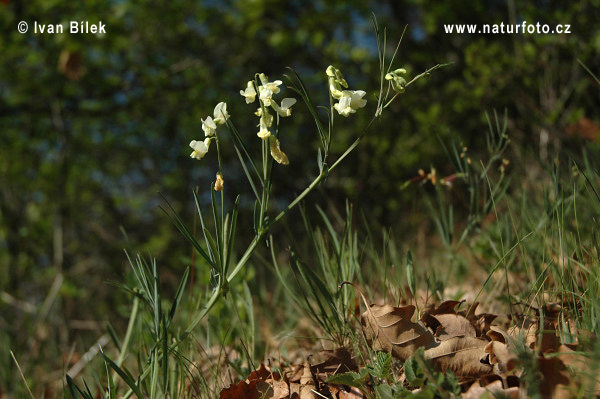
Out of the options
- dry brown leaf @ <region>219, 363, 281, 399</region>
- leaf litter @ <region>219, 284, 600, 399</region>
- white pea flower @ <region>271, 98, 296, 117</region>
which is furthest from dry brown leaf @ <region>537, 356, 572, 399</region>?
white pea flower @ <region>271, 98, 296, 117</region>

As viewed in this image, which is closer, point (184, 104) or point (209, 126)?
point (209, 126)

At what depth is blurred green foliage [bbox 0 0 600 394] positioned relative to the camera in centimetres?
401

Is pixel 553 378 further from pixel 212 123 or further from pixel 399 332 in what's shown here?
pixel 212 123

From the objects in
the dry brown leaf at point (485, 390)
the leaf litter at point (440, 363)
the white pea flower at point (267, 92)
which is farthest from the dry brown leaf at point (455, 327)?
the white pea flower at point (267, 92)

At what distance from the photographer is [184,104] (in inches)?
220

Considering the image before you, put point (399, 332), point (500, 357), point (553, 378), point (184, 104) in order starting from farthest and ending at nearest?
point (184, 104) < point (399, 332) < point (500, 357) < point (553, 378)

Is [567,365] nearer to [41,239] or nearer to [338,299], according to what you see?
[338,299]

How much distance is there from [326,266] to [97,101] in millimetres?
4376

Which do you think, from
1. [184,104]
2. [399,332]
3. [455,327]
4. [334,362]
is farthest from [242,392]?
[184,104]

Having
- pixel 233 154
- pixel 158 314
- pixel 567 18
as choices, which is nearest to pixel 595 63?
pixel 567 18

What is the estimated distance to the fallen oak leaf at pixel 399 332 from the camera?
3.34ft

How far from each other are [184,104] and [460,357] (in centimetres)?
506

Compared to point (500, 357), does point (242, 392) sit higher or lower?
lower

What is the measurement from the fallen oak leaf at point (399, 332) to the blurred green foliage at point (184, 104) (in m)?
2.45
